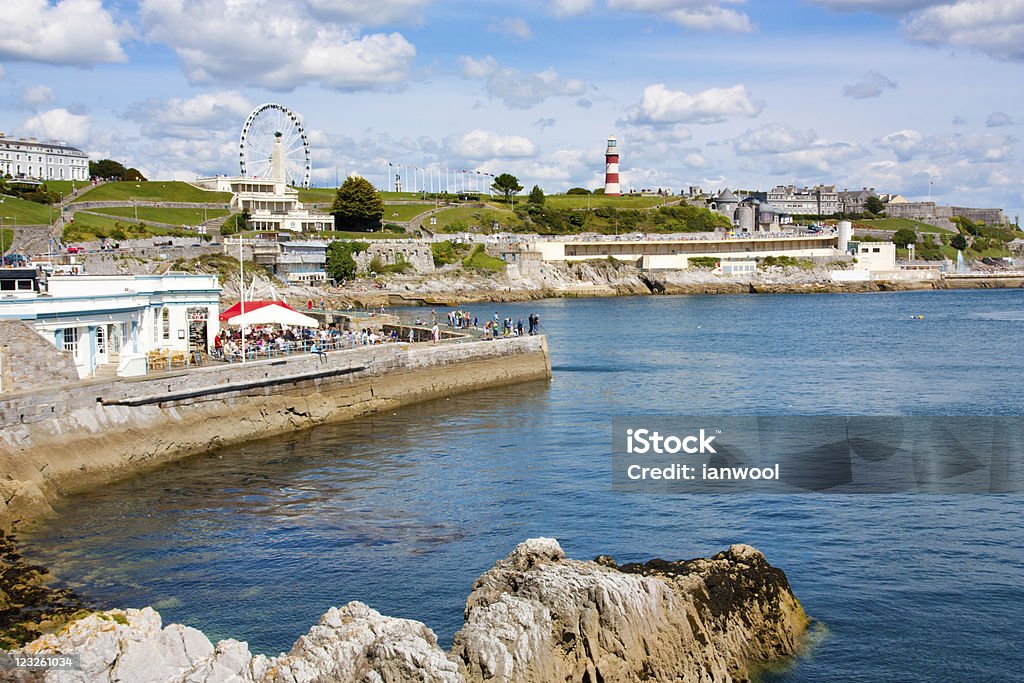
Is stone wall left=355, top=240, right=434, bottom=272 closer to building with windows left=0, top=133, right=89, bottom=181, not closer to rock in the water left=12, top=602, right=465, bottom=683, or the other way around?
building with windows left=0, top=133, right=89, bottom=181

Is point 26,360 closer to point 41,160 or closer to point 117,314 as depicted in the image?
point 117,314

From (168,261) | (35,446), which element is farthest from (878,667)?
(168,261)

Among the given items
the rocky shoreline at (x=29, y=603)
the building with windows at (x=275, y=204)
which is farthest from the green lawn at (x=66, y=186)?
the rocky shoreline at (x=29, y=603)

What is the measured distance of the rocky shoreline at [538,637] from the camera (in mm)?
10703

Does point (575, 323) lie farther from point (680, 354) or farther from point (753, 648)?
point (753, 648)

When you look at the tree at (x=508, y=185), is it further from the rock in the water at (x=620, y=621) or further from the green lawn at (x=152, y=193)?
the rock in the water at (x=620, y=621)

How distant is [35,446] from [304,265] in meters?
72.7

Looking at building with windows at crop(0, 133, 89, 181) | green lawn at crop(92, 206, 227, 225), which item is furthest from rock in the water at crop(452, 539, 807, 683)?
building with windows at crop(0, 133, 89, 181)

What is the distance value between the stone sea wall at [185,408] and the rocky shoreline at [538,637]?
417 inches

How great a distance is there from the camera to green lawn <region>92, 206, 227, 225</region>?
108062mm

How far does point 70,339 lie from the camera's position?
26859 mm

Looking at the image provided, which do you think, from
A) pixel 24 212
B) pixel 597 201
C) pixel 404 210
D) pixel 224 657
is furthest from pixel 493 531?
pixel 597 201

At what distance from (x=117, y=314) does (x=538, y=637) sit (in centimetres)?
2127

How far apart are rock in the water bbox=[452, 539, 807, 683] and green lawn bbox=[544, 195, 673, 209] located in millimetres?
146300
